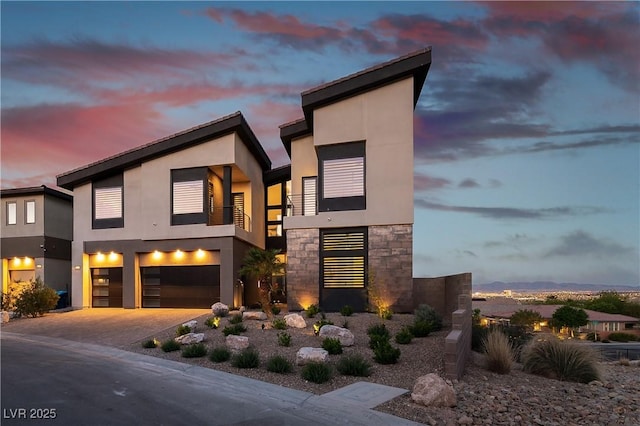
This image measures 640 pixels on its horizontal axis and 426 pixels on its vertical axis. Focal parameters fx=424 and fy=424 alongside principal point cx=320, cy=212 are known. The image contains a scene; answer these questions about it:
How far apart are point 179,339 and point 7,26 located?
41.3ft

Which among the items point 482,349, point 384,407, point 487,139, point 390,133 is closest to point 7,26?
point 390,133

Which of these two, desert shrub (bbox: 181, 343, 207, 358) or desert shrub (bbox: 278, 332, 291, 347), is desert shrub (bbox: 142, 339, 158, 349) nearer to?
desert shrub (bbox: 181, 343, 207, 358)

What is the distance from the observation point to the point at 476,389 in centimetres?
860

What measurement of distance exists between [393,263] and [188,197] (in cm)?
1136

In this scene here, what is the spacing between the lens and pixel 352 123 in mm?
20219

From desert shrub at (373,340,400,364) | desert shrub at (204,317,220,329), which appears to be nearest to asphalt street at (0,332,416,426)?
desert shrub at (373,340,400,364)

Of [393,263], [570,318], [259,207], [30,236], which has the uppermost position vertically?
[259,207]

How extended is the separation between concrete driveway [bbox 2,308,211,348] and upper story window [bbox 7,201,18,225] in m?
9.06

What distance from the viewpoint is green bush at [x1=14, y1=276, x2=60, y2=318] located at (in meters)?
20.4

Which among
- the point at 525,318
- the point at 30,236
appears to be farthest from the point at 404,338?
the point at 525,318

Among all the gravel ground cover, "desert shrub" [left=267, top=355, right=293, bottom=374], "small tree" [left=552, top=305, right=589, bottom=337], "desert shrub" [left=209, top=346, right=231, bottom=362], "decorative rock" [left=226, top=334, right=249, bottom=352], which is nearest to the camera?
the gravel ground cover

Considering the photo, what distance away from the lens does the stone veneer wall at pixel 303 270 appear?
20.1 metres

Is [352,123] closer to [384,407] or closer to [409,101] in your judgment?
[409,101]

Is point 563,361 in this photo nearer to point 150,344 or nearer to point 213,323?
point 213,323
